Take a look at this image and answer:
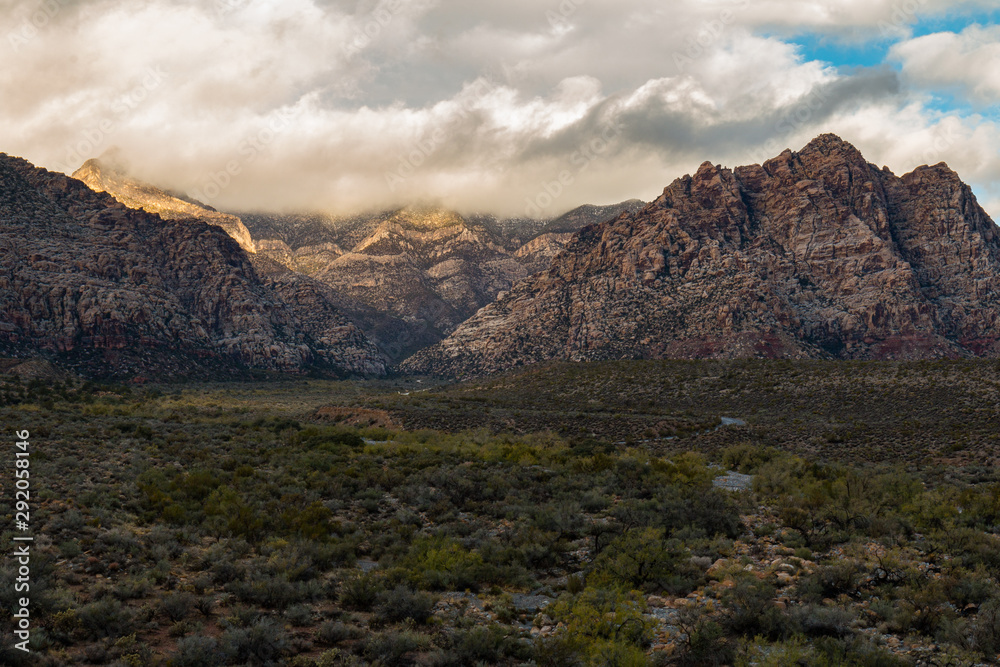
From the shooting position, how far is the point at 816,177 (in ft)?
473

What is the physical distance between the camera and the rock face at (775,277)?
112 metres

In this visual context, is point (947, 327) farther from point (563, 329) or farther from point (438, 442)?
point (438, 442)

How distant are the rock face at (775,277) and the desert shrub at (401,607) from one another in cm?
9836

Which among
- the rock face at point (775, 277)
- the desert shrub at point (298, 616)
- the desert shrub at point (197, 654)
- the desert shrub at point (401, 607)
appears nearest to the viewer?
the desert shrub at point (197, 654)

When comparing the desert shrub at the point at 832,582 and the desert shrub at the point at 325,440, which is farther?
the desert shrub at the point at 325,440

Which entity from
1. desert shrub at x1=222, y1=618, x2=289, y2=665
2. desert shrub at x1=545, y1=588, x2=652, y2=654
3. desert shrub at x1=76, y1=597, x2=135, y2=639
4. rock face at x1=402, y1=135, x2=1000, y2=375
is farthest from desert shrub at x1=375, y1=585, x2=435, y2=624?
rock face at x1=402, y1=135, x2=1000, y2=375

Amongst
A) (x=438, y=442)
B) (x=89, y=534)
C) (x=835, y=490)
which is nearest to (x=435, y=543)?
(x=89, y=534)

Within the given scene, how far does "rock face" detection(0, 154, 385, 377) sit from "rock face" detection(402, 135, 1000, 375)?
48.7m

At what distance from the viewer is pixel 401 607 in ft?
35.3

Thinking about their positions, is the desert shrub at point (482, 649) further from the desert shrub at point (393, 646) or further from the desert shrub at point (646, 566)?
the desert shrub at point (646, 566)

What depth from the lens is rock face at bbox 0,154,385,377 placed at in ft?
321

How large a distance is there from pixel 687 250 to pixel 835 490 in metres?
115

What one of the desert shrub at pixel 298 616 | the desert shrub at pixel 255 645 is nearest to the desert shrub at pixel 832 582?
the desert shrub at pixel 298 616

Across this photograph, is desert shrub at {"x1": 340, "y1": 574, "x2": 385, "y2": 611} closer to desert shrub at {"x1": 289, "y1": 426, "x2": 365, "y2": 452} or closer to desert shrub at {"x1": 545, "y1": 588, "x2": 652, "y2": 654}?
desert shrub at {"x1": 545, "y1": 588, "x2": 652, "y2": 654}
